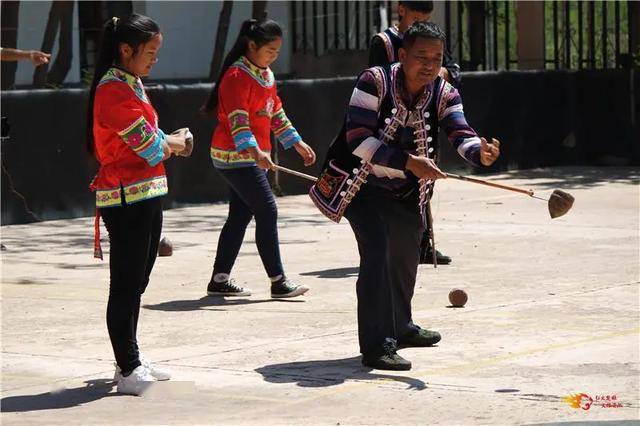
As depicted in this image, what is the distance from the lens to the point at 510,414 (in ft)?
20.2

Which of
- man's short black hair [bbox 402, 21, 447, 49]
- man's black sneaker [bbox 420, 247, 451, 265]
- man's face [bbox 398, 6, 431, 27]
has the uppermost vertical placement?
man's face [bbox 398, 6, 431, 27]

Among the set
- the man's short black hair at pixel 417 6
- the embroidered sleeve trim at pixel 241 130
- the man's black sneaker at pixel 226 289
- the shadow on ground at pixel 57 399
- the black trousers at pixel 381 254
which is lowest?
the man's black sneaker at pixel 226 289

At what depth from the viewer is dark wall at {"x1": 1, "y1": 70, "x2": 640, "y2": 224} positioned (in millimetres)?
14484

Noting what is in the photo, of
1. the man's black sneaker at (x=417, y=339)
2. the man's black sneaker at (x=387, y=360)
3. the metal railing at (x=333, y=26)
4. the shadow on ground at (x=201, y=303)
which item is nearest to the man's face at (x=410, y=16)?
the shadow on ground at (x=201, y=303)

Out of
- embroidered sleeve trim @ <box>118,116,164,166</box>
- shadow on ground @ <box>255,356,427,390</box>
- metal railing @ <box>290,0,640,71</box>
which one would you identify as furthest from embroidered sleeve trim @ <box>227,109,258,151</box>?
metal railing @ <box>290,0,640,71</box>

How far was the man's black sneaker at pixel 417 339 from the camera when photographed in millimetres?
7738

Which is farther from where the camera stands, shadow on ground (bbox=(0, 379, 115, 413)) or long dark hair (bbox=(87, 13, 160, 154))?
long dark hair (bbox=(87, 13, 160, 154))

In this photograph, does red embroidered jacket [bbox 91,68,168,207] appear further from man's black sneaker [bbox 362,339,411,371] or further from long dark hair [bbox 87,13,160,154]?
man's black sneaker [bbox 362,339,411,371]

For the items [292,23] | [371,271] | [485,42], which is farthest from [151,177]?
[292,23]

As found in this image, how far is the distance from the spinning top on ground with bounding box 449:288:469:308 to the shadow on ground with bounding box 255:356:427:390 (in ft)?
5.58

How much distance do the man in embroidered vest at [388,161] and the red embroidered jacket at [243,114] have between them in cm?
193

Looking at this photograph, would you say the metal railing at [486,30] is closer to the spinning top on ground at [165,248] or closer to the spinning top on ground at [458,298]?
the spinning top on ground at [165,248]

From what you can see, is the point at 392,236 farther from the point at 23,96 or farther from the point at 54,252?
the point at 23,96

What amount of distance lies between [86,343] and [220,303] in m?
1.56
